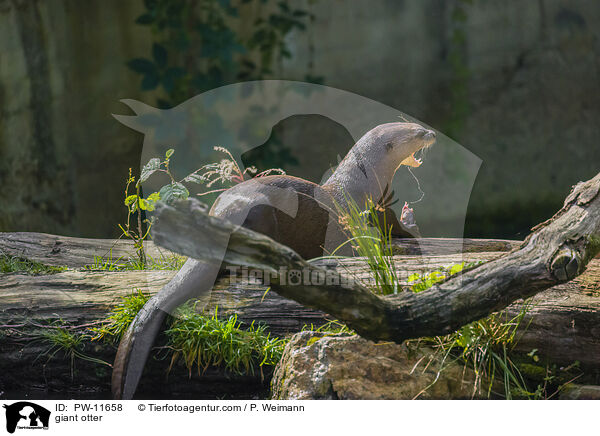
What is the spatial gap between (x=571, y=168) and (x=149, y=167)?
3.07 metres

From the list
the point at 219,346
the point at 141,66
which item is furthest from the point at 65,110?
the point at 219,346

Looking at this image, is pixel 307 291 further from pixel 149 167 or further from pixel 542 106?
pixel 542 106

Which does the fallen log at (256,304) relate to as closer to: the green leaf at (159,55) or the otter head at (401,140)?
the otter head at (401,140)

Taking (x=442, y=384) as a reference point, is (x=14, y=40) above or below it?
above

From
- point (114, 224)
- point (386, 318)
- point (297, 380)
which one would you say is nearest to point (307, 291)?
point (386, 318)

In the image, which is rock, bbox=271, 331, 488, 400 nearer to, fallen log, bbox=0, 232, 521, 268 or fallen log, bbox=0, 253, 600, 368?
fallen log, bbox=0, 253, 600, 368

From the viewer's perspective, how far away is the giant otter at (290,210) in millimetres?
1802

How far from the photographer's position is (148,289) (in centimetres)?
213

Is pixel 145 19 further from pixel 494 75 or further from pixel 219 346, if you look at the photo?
pixel 219 346

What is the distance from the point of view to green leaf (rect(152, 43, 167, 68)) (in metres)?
3.66

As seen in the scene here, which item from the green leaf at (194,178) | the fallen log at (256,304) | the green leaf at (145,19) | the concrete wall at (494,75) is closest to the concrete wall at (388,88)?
the concrete wall at (494,75)

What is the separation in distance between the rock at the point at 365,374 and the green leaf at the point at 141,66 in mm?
2604

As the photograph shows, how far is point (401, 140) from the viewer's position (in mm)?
2477

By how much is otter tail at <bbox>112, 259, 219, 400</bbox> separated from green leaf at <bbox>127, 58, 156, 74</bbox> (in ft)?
6.71
